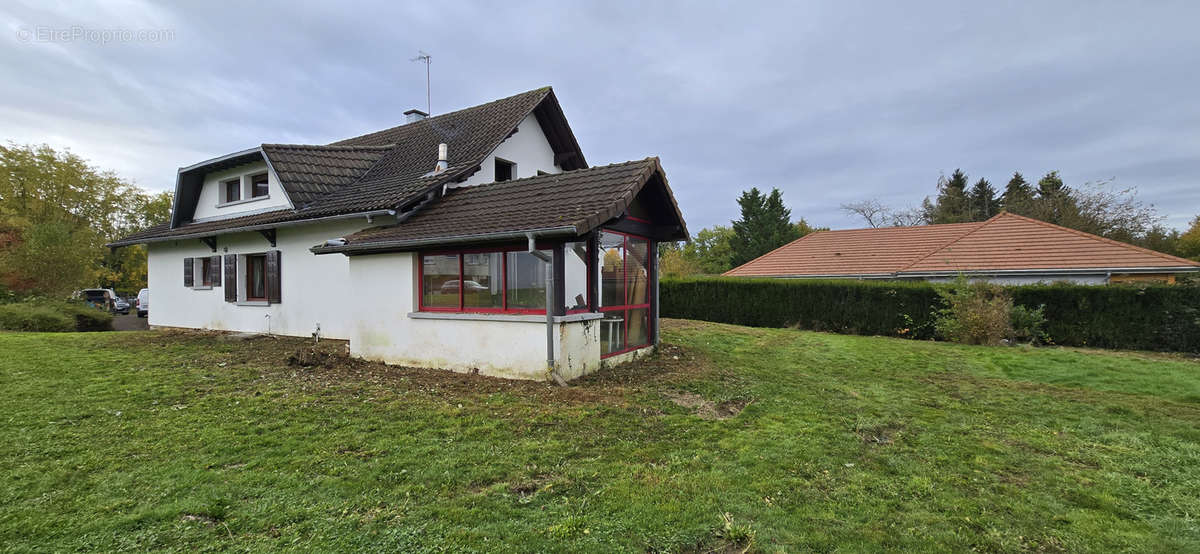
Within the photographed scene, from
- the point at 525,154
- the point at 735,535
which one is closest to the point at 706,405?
the point at 735,535

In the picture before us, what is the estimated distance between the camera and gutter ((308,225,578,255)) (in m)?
6.79

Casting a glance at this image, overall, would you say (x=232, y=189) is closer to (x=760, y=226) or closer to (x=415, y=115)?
(x=415, y=115)

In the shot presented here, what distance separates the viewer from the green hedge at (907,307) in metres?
12.5

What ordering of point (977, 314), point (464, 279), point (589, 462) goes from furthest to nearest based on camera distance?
point (977, 314) < point (464, 279) < point (589, 462)

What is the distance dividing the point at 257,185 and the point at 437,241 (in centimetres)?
963

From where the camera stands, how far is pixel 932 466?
14.0 feet

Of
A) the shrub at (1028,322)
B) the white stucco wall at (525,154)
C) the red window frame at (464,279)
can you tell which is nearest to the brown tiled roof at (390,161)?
the white stucco wall at (525,154)

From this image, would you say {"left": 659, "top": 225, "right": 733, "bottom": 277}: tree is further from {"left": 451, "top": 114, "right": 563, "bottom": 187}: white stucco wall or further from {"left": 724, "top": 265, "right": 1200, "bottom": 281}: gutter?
{"left": 451, "top": 114, "right": 563, "bottom": 187}: white stucco wall

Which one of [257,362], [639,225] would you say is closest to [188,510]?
[257,362]

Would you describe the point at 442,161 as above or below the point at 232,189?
below

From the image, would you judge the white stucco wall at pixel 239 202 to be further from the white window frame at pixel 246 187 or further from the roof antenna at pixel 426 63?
the roof antenna at pixel 426 63

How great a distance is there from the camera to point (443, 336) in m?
8.06

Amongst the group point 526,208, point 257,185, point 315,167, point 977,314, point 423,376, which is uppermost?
point 315,167

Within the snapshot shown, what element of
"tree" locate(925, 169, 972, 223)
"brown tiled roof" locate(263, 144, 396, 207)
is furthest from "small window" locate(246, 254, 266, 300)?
"tree" locate(925, 169, 972, 223)
